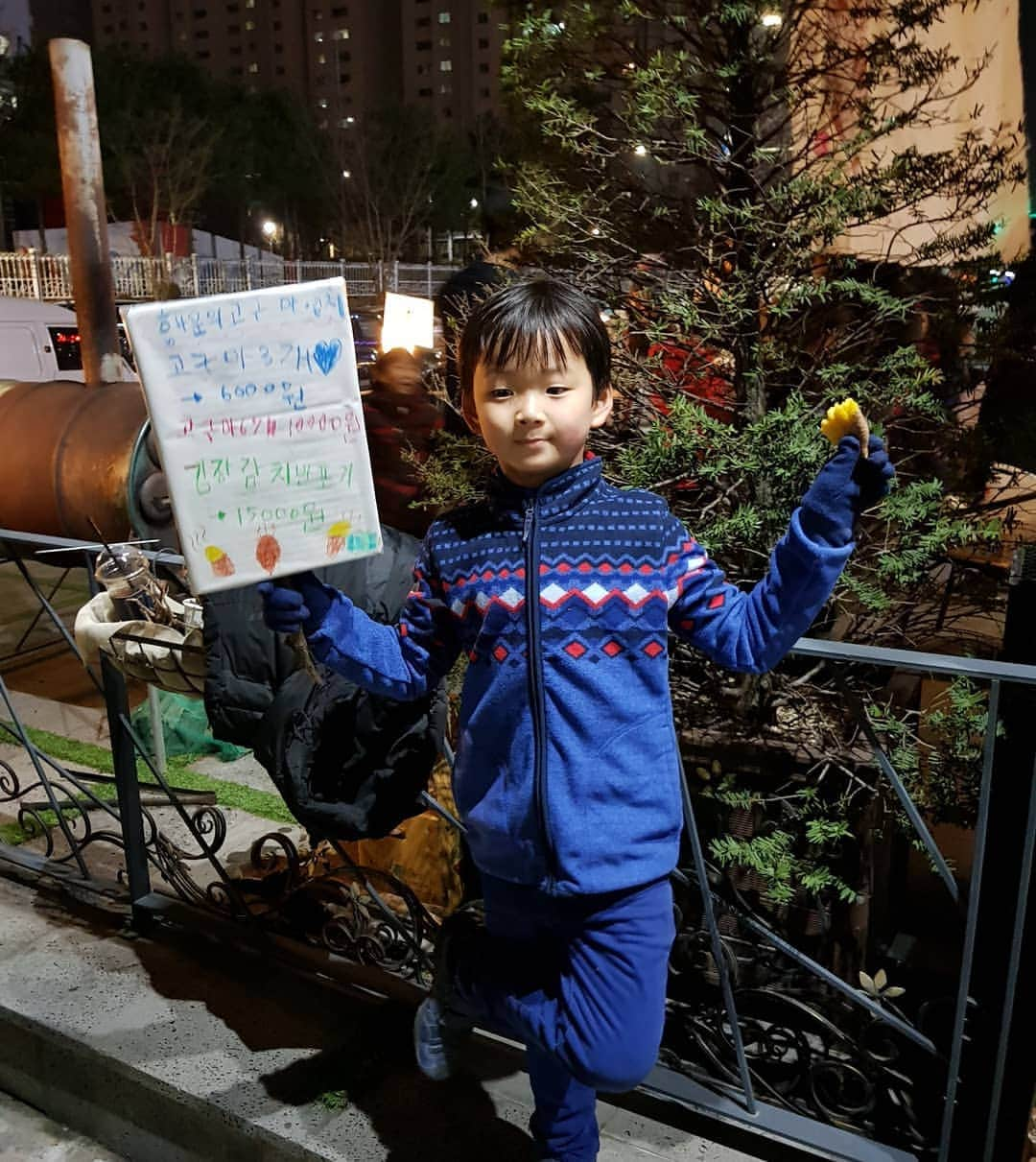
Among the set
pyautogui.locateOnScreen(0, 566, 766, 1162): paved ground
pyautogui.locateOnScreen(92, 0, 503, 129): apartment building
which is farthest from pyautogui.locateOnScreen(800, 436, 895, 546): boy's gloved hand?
pyautogui.locateOnScreen(92, 0, 503, 129): apartment building

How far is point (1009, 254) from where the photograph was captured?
11.6 feet

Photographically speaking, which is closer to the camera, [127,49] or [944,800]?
[944,800]

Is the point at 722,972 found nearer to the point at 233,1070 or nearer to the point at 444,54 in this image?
the point at 233,1070

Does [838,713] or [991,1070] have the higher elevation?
[838,713]

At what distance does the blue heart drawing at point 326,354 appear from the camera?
171cm

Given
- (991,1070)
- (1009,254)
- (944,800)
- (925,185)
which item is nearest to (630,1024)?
(991,1070)

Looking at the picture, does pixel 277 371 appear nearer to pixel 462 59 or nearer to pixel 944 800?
pixel 944 800

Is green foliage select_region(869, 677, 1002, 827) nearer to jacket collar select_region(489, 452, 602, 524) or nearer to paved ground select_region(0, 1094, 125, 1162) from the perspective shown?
jacket collar select_region(489, 452, 602, 524)

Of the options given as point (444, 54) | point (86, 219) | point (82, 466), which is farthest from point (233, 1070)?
point (444, 54)

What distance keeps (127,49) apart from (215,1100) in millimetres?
43919

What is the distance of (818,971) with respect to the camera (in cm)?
229

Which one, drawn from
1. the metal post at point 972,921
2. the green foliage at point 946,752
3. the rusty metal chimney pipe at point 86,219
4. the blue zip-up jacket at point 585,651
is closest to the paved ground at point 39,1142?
the blue zip-up jacket at point 585,651

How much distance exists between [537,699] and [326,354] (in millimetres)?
678

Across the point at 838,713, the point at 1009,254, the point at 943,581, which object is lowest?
the point at 838,713
